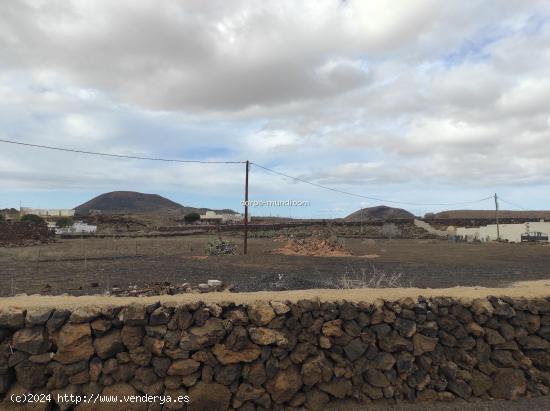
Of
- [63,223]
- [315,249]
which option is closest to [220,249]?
[315,249]

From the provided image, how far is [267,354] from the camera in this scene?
628 cm

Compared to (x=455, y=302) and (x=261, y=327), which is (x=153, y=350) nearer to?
(x=261, y=327)

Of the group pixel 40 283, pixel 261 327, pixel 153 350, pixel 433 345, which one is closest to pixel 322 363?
pixel 261 327

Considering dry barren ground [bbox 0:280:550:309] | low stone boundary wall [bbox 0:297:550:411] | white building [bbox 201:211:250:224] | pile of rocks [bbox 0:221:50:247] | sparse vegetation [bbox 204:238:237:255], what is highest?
white building [bbox 201:211:250:224]

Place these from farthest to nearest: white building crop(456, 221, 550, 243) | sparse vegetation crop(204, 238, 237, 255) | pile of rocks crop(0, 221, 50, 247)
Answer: white building crop(456, 221, 550, 243)
pile of rocks crop(0, 221, 50, 247)
sparse vegetation crop(204, 238, 237, 255)

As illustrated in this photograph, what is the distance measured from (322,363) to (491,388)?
8.54ft

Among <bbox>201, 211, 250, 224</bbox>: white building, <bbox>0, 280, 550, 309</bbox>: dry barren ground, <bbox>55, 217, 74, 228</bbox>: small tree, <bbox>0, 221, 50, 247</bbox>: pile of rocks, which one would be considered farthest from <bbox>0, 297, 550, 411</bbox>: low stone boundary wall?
<bbox>201, 211, 250, 224</bbox>: white building

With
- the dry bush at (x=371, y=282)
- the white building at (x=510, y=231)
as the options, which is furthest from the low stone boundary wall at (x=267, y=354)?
the white building at (x=510, y=231)

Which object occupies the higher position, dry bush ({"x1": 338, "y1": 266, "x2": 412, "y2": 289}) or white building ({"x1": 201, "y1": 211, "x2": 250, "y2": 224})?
white building ({"x1": 201, "y1": 211, "x2": 250, "y2": 224})

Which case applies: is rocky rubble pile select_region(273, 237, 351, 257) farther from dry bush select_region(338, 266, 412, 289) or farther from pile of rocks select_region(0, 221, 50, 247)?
pile of rocks select_region(0, 221, 50, 247)

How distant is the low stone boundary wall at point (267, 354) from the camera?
5.91 m

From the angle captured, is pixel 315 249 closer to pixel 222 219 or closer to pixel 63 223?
pixel 63 223

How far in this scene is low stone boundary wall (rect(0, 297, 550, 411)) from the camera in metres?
5.91

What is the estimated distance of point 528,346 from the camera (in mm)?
7207
